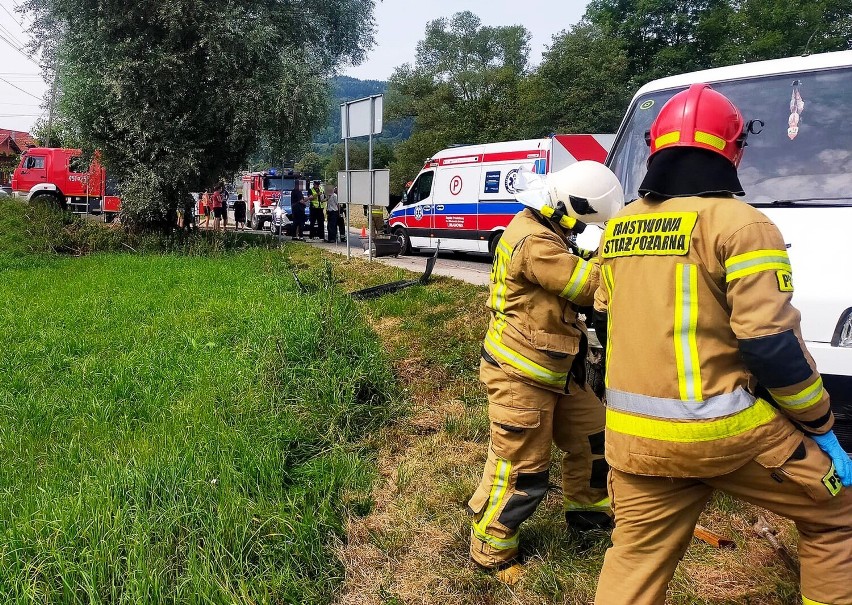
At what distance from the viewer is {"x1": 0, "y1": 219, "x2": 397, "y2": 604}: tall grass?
279cm

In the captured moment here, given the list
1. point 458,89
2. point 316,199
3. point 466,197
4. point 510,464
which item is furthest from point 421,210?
point 458,89

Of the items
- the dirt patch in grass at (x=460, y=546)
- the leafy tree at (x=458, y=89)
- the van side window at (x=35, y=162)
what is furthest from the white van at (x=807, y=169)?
the leafy tree at (x=458, y=89)

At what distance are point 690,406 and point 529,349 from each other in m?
1.00

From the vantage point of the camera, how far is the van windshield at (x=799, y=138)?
12.2 feet

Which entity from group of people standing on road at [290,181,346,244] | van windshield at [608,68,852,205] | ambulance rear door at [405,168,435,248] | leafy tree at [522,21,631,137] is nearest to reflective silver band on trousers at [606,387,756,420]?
van windshield at [608,68,852,205]

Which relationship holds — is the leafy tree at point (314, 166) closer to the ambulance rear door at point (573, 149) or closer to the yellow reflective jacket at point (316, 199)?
the yellow reflective jacket at point (316, 199)

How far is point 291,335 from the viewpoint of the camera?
224 inches

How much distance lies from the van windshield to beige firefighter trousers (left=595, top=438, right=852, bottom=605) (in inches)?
91.1

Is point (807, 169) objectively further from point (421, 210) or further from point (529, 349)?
point (421, 210)

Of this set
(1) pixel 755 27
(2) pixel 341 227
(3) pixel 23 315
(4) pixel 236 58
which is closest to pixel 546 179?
(3) pixel 23 315

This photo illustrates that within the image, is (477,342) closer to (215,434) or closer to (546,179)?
(215,434)

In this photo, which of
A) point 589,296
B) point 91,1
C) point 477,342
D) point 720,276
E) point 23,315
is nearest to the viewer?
point 720,276

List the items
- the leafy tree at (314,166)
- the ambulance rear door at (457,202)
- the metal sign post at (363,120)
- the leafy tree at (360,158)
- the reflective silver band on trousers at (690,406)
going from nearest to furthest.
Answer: the reflective silver band on trousers at (690,406) → the metal sign post at (363,120) → the ambulance rear door at (457,202) → the leafy tree at (360,158) → the leafy tree at (314,166)

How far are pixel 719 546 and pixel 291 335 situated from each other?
12.4 feet
